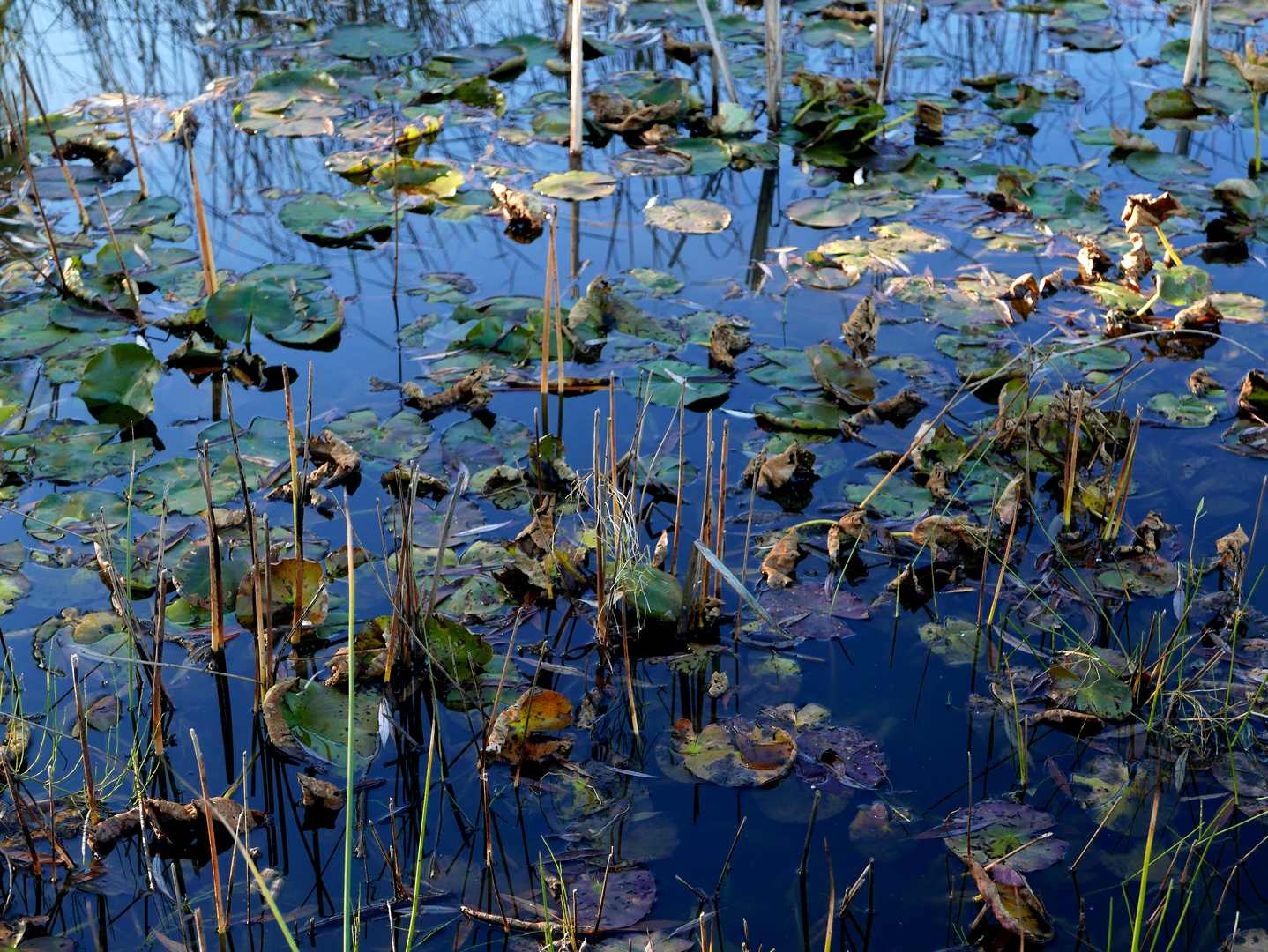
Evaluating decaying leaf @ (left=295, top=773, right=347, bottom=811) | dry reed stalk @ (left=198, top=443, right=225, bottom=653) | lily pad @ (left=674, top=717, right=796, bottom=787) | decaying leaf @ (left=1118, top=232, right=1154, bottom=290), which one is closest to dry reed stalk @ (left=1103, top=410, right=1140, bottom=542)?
lily pad @ (left=674, top=717, right=796, bottom=787)

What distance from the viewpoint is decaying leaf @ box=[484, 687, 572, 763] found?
1706 millimetres

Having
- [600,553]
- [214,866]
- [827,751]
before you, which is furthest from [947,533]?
[214,866]

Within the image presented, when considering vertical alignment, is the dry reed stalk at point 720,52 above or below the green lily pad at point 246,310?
above

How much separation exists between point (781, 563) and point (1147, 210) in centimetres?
210

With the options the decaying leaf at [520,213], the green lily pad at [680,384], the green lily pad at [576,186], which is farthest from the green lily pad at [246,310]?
the green lily pad at [576,186]

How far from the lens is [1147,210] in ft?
11.1

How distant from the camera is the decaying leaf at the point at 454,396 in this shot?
2.71 m

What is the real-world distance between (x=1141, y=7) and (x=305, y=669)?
18.5ft

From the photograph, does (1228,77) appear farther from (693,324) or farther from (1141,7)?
(693,324)

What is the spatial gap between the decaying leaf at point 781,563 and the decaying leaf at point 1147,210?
6.38ft

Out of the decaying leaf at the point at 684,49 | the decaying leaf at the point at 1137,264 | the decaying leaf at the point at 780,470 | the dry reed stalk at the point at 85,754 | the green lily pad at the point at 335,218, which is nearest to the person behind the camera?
the dry reed stalk at the point at 85,754

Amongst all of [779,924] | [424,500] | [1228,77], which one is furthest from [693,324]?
[1228,77]

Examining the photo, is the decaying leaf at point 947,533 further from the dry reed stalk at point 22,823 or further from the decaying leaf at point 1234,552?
the dry reed stalk at point 22,823

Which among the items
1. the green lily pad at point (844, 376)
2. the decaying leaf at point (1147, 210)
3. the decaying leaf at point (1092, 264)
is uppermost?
the decaying leaf at point (1147, 210)
